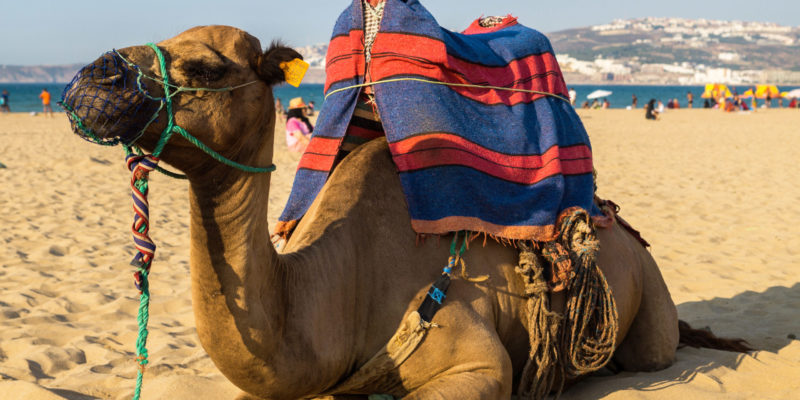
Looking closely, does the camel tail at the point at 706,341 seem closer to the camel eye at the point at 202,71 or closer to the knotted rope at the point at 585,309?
the knotted rope at the point at 585,309

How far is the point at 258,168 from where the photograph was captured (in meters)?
2.37

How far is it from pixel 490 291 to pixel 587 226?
645 mm

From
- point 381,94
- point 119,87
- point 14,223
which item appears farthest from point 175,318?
point 14,223

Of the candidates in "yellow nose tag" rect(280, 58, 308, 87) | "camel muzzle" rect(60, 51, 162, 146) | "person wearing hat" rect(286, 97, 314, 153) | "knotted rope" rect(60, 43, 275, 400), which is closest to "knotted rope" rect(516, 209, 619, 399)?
"yellow nose tag" rect(280, 58, 308, 87)

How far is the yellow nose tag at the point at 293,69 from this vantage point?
2.28 meters

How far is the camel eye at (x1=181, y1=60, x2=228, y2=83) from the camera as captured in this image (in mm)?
2160

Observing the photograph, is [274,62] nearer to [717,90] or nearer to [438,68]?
[438,68]

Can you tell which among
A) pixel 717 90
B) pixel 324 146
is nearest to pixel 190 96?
pixel 324 146

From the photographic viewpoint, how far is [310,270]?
2.76 meters

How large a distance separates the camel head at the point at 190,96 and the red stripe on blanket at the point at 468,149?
0.88 metres

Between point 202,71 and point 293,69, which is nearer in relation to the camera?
point 202,71

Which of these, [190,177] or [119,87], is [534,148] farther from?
[119,87]

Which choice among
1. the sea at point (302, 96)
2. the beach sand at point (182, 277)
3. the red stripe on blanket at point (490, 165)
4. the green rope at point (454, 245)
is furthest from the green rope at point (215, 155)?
the sea at point (302, 96)

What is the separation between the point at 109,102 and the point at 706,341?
3.73 m
